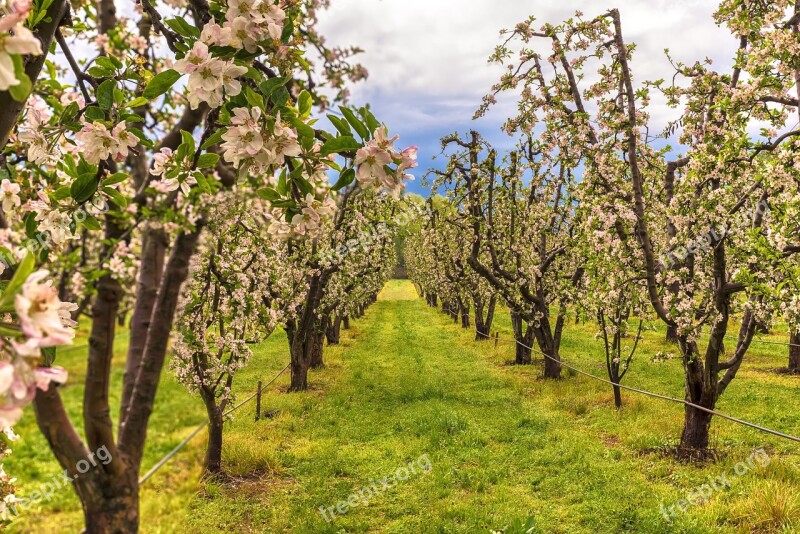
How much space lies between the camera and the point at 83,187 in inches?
72.0

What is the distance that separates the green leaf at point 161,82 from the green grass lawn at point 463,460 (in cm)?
89

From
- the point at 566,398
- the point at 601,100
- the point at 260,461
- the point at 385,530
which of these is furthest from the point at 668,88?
the point at 260,461

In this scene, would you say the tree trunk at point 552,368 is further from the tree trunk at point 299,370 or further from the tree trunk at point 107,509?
the tree trunk at point 107,509

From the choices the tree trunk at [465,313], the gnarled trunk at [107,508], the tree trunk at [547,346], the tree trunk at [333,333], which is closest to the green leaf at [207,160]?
the gnarled trunk at [107,508]

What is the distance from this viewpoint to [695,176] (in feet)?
22.2

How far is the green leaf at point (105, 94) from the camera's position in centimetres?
182

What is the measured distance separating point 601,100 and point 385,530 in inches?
285

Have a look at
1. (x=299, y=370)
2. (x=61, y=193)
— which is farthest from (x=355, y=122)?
(x=299, y=370)

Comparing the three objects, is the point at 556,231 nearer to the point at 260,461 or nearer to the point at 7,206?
the point at 260,461

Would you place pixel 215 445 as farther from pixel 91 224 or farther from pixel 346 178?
pixel 346 178

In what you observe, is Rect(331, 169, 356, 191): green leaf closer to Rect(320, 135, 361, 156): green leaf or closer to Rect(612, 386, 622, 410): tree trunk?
Rect(320, 135, 361, 156): green leaf

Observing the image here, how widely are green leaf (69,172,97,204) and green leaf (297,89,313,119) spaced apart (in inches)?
32.9

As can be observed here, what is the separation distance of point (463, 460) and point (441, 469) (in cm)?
58


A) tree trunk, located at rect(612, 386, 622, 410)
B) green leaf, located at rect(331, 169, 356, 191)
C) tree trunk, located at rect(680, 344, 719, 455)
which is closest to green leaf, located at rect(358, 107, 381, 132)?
green leaf, located at rect(331, 169, 356, 191)
